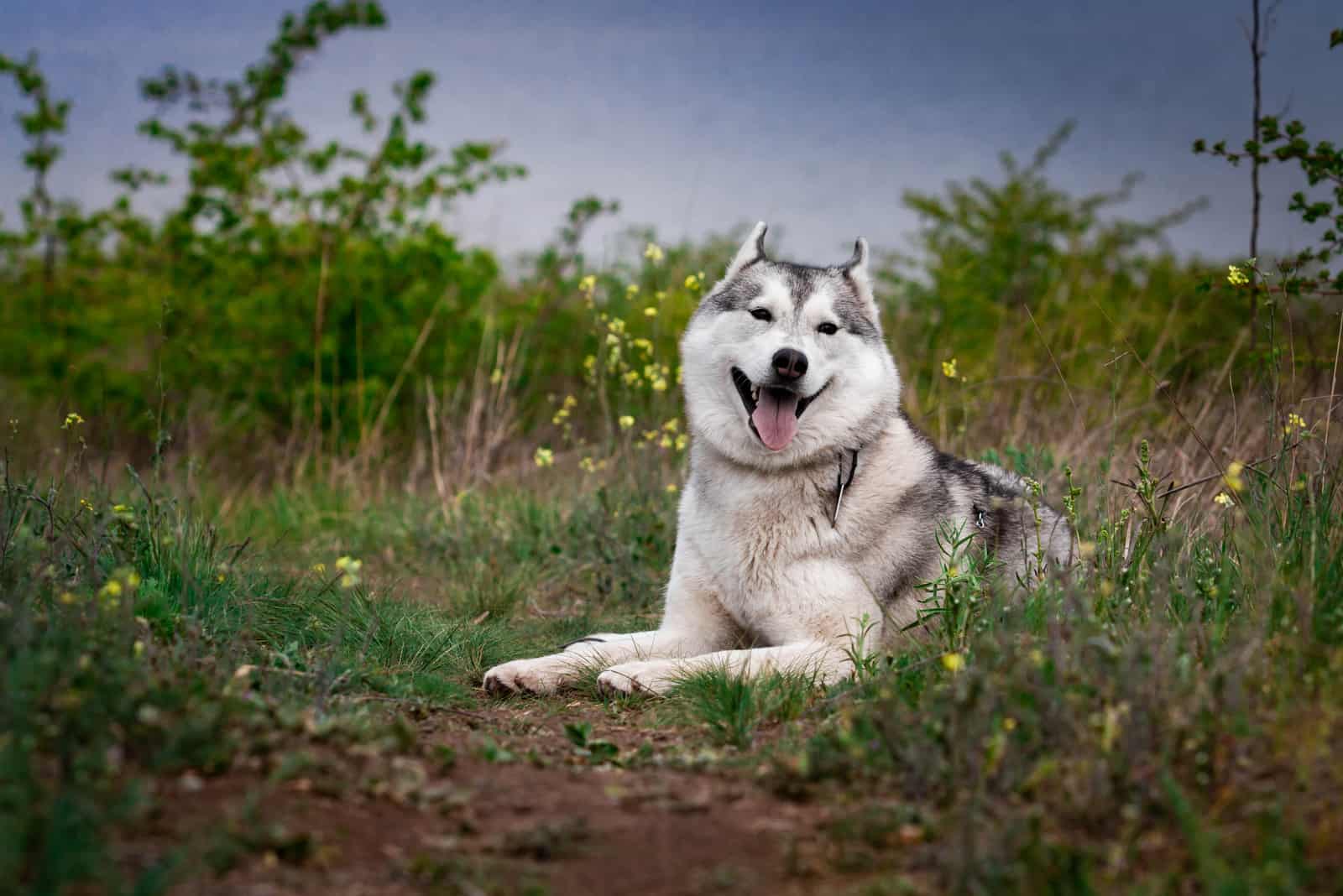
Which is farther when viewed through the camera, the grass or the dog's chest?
the dog's chest

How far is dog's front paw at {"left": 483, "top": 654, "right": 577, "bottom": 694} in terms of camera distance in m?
4.74

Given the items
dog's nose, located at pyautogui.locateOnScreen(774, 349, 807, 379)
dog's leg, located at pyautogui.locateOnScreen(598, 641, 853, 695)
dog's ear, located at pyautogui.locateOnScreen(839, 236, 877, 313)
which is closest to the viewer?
dog's leg, located at pyautogui.locateOnScreen(598, 641, 853, 695)

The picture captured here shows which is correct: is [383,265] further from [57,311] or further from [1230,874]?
[1230,874]

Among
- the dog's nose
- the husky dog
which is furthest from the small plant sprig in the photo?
the dog's nose

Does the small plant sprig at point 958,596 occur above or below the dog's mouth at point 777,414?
below

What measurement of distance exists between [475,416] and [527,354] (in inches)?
130

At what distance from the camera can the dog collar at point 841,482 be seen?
15.8ft

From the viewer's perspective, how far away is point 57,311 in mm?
12641

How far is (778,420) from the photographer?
4820 mm

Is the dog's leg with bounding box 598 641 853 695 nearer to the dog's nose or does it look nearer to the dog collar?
the dog collar

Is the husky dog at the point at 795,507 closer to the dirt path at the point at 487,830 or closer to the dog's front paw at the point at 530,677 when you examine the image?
the dog's front paw at the point at 530,677

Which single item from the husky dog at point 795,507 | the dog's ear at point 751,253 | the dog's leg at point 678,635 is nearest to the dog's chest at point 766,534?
the husky dog at point 795,507

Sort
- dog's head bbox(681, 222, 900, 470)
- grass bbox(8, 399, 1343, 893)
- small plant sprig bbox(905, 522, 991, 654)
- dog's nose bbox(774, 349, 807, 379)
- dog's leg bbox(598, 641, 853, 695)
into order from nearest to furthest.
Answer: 1. grass bbox(8, 399, 1343, 893)
2. small plant sprig bbox(905, 522, 991, 654)
3. dog's leg bbox(598, 641, 853, 695)
4. dog's nose bbox(774, 349, 807, 379)
5. dog's head bbox(681, 222, 900, 470)

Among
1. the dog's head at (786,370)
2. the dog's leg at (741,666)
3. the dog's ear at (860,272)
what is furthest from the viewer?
the dog's ear at (860,272)
